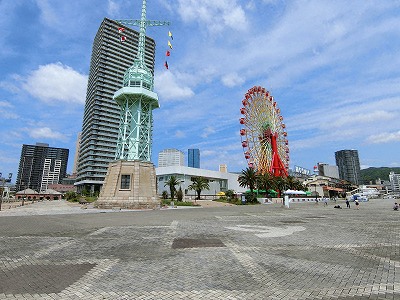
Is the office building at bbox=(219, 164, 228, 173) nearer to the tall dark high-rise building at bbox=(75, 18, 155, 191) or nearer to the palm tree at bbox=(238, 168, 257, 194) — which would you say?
the tall dark high-rise building at bbox=(75, 18, 155, 191)

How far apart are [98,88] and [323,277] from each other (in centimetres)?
12465

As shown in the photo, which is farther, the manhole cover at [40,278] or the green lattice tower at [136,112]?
the green lattice tower at [136,112]

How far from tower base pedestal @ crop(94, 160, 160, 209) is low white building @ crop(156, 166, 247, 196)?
38.5 meters

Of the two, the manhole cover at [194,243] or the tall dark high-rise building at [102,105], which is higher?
the tall dark high-rise building at [102,105]

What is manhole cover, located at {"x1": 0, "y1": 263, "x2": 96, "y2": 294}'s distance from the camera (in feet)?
19.0

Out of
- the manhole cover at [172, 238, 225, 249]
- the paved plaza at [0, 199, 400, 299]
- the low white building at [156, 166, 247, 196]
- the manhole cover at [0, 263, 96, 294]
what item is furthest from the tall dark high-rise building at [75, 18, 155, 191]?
the manhole cover at [0, 263, 96, 294]

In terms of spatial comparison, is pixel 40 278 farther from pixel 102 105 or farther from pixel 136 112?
pixel 102 105

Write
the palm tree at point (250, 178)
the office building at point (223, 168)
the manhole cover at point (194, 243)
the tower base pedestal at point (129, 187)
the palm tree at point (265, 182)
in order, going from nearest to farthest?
the manhole cover at point (194, 243), the tower base pedestal at point (129, 187), the palm tree at point (250, 178), the palm tree at point (265, 182), the office building at point (223, 168)

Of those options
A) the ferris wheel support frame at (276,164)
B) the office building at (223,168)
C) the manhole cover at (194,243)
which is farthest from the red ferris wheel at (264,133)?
the office building at (223,168)

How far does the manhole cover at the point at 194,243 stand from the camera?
10.3 meters

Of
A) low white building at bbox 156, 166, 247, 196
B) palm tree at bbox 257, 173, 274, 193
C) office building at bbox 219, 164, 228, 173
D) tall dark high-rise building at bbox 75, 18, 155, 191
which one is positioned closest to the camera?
palm tree at bbox 257, 173, 274, 193

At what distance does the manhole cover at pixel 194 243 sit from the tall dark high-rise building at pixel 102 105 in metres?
108

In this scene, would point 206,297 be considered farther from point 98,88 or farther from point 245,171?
point 98,88

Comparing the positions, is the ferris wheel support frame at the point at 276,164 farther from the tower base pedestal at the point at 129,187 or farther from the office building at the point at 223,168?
the office building at the point at 223,168
